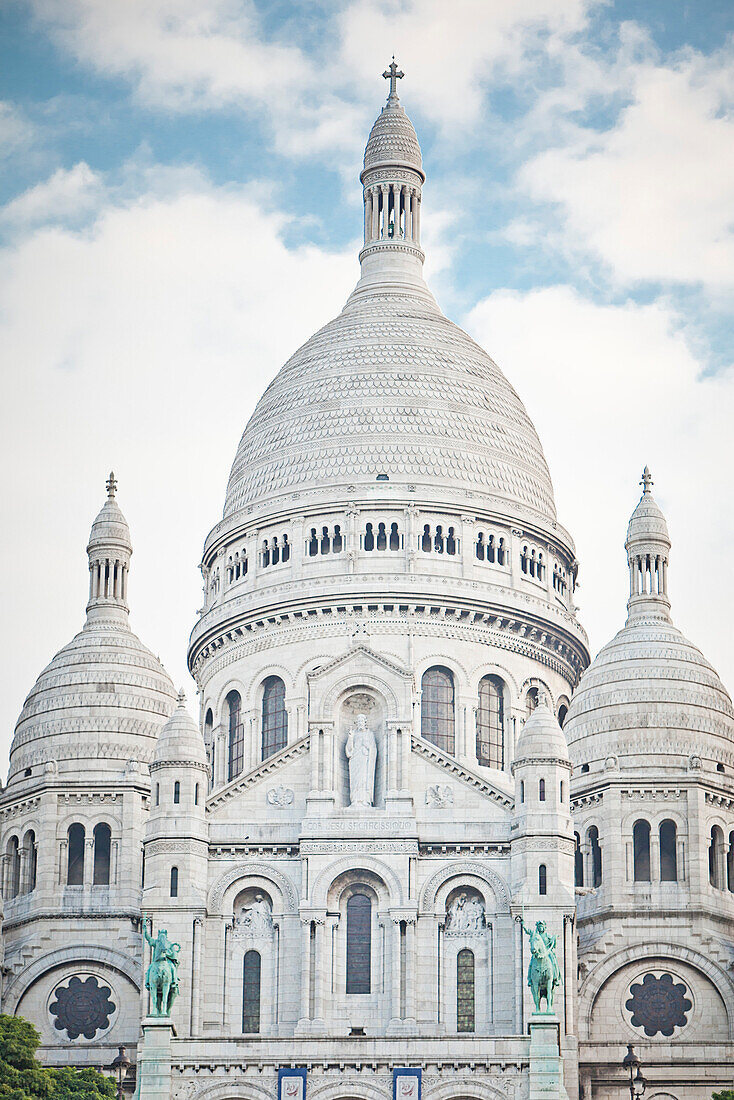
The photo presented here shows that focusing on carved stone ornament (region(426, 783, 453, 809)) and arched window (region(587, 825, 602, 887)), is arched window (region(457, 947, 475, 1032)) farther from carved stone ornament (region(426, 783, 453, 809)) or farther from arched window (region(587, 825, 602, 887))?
arched window (region(587, 825, 602, 887))

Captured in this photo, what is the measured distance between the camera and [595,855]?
92.8 m

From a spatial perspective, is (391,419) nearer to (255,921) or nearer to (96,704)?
(96,704)

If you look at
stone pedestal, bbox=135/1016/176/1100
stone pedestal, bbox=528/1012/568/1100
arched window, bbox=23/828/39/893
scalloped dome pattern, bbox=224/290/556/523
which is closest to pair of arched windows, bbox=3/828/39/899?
arched window, bbox=23/828/39/893

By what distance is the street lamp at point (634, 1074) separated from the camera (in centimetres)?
7962

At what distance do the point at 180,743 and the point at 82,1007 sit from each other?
33.7 ft

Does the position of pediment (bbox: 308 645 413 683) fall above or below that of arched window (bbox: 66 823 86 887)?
above

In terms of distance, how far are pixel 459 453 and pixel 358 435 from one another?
12.4 ft

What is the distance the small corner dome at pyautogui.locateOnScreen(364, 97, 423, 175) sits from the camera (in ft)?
Result: 377

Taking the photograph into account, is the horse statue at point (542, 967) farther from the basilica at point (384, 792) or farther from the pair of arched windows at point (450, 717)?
the pair of arched windows at point (450, 717)

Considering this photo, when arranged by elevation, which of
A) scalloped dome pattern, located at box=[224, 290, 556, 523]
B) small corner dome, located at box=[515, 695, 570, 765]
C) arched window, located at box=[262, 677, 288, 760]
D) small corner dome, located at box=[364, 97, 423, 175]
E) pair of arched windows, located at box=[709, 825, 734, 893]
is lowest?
pair of arched windows, located at box=[709, 825, 734, 893]

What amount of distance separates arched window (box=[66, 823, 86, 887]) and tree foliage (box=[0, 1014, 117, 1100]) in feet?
40.1

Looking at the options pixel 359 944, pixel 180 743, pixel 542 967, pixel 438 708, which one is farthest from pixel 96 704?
pixel 542 967

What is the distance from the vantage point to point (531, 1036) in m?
79.1

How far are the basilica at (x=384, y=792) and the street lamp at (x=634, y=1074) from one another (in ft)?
5.15
